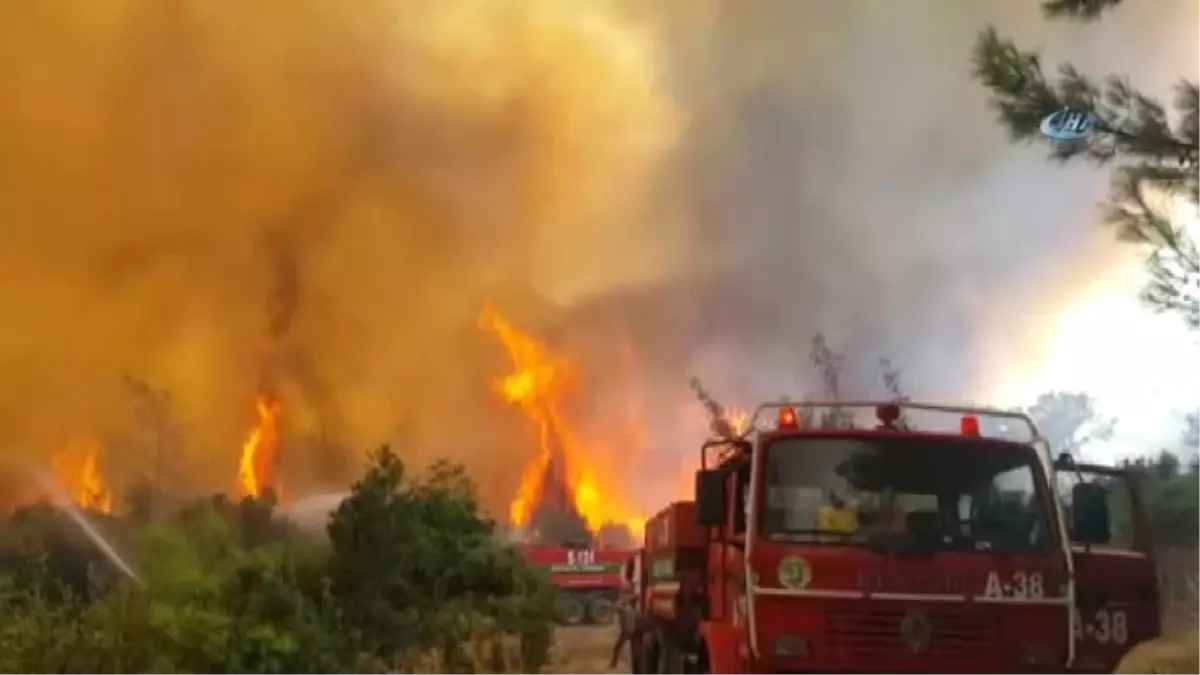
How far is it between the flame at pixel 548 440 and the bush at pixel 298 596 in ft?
52.7

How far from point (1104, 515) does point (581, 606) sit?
15551 mm

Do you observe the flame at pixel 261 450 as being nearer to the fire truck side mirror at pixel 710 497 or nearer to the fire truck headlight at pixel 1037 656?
the fire truck side mirror at pixel 710 497

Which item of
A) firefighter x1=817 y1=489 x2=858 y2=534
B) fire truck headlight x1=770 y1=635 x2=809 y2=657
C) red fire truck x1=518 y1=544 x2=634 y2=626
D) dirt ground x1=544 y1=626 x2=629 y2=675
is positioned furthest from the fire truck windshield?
red fire truck x1=518 y1=544 x2=634 y2=626

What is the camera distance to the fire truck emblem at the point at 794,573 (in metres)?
5.19

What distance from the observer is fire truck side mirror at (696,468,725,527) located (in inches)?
224

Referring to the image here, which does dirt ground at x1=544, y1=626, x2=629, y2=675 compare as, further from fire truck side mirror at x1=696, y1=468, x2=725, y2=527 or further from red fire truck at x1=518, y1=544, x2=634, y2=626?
fire truck side mirror at x1=696, y1=468, x2=725, y2=527

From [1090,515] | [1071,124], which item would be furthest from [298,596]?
[1071,124]

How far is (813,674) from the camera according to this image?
5.20m

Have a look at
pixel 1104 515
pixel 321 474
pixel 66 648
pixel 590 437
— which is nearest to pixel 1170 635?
pixel 1104 515

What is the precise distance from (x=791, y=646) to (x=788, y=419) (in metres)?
1.14

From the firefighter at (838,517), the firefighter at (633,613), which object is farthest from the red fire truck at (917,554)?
the firefighter at (633,613)

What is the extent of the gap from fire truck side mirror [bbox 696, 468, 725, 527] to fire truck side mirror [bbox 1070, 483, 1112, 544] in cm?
159

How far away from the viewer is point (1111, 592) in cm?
568

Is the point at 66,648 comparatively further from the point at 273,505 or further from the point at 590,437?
the point at 590,437
